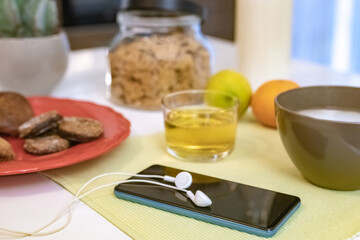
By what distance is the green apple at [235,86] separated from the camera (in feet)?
2.95

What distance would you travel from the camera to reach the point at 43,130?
734 mm

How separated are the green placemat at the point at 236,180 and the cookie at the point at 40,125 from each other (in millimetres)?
81

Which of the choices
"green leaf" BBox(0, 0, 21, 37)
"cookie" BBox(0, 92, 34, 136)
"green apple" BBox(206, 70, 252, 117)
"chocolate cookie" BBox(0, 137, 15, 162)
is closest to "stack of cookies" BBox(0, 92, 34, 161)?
"cookie" BBox(0, 92, 34, 136)

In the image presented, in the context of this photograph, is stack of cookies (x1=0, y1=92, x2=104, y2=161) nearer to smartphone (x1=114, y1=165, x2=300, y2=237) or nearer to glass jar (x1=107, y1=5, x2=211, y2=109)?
smartphone (x1=114, y1=165, x2=300, y2=237)

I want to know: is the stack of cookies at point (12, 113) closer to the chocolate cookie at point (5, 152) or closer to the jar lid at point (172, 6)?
the chocolate cookie at point (5, 152)

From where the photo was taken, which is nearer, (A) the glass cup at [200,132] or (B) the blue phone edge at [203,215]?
(B) the blue phone edge at [203,215]

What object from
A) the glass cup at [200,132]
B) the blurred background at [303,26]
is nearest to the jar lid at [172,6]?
the glass cup at [200,132]

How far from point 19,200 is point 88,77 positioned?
690 mm

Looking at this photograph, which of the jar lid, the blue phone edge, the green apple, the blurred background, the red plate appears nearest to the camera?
the blue phone edge

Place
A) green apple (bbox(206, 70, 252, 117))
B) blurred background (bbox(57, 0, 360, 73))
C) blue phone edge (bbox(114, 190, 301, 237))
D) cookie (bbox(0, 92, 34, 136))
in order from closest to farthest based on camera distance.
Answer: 1. blue phone edge (bbox(114, 190, 301, 237))
2. cookie (bbox(0, 92, 34, 136))
3. green apple (bbox(206, 70, 252, 117))
4. blurred background (bbox(57, 0, 360, 73))

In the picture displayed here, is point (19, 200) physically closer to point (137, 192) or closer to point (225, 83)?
point (137, 192)

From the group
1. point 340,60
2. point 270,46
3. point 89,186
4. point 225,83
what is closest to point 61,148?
point 89,186

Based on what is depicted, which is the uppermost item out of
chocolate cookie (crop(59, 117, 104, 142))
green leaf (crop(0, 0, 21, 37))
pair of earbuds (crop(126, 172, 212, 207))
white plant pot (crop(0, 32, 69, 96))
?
green leaf (crop(0, 0, 21, 37))

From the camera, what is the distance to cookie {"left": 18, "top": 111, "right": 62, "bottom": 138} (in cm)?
73
